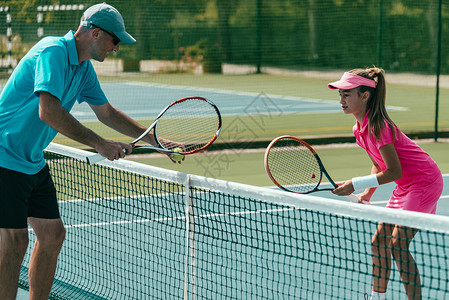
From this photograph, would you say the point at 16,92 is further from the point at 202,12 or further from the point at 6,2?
the point at 202,12

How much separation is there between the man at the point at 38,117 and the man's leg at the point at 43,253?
11 millimetres

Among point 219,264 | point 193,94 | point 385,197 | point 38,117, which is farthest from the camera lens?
point 193,94

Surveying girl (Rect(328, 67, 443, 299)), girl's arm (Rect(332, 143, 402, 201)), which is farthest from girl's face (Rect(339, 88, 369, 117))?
girl's arm (Rect(332, 143, 402, 201))

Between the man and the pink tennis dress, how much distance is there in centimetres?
133

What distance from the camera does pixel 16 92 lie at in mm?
3619

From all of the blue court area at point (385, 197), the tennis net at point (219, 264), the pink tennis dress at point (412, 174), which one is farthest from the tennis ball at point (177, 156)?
the blue court area at point (385, 197)

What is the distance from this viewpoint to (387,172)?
3951 mm

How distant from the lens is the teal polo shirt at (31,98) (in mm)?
3533

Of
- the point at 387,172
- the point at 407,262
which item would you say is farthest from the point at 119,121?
the point at 407,262

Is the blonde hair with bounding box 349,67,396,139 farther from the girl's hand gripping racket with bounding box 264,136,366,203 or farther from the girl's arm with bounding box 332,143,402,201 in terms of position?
the girl's hand gripping racket with bounding box 264,136,366,203

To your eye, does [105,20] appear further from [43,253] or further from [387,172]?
[387,172]

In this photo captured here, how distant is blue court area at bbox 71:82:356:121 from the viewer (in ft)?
51.6

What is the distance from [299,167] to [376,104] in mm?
1338

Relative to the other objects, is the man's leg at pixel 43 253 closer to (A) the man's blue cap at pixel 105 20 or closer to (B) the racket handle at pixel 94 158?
(B) the racket handle at pixel 94 158
